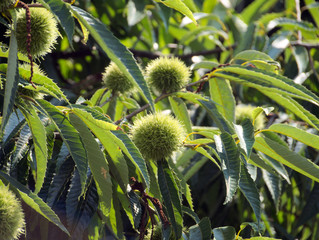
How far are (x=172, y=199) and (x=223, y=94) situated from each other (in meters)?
0.54

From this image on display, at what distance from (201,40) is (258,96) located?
1.67 ft

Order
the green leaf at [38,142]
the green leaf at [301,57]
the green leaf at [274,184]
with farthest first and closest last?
the green leaf at [301,57]
the green leaf at [274,184]
the green leaf at [38,142]

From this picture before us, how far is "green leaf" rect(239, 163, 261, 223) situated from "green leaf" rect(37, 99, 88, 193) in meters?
0.40

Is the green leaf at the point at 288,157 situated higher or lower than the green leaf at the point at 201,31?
lower

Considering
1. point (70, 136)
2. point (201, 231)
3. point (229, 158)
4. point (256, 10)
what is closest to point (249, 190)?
point (229, 158)

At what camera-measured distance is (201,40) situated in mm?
3033

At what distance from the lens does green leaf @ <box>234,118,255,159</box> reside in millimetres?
1258

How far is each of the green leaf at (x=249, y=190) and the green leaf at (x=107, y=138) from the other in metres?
0.30

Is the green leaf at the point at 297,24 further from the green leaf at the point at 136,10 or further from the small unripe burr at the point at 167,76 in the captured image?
the small unripe burr at the point at 167,76

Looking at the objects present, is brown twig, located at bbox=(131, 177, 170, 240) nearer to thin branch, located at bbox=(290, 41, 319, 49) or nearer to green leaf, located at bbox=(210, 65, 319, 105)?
green leaf, located at bbox=(210, 65, 319, 105)

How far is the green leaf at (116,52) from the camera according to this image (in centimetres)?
109

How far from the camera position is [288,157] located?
4.68 feet

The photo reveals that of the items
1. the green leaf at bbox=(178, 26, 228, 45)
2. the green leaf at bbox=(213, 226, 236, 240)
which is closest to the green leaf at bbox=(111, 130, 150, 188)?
the green leaf at bbox=(213, 226, 236, 240)

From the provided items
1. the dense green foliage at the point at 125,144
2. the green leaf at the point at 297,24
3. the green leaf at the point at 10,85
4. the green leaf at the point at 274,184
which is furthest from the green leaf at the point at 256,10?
the green leaf at the point at 10,85
